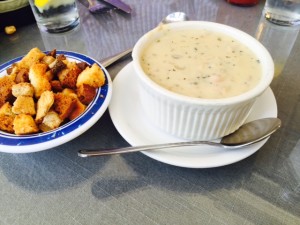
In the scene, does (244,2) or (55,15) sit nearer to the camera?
(55,15)

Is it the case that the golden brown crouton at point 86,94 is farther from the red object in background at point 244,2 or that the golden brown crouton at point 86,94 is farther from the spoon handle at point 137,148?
the red object in background at point 244,2

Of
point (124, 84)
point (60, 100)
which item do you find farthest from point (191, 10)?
point (60, 100)

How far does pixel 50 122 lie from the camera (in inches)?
30.6

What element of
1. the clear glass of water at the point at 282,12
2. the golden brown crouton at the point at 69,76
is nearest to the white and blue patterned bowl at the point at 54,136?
the golden brown crouton at the point at 69,76

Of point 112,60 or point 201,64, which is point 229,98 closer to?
point 201,64

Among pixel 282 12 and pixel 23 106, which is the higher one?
pixel 23 106

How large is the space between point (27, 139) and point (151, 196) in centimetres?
35

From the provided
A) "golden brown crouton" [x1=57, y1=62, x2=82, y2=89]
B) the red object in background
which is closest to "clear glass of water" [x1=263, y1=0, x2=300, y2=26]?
the red object in background

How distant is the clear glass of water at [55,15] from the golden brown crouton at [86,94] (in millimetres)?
612

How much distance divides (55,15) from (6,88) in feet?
2.03

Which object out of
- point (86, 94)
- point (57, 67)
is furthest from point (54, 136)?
point (57, 67)

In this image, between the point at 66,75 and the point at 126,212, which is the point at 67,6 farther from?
the point at 126,212

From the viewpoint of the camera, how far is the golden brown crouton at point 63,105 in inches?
31.0

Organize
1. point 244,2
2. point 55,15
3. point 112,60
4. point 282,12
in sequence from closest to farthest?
point 112,60
point 55,15
point 282,12
point 244,2
